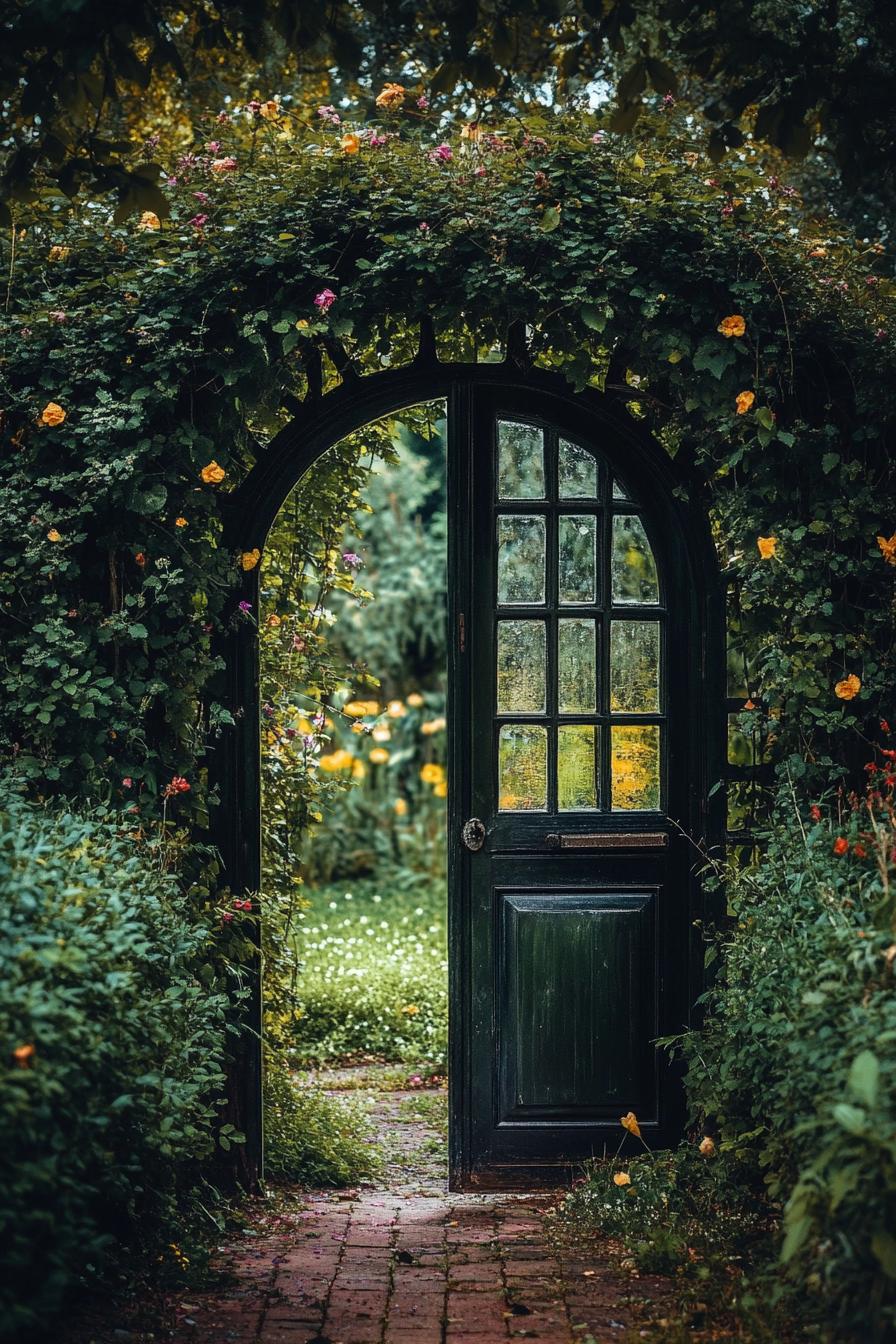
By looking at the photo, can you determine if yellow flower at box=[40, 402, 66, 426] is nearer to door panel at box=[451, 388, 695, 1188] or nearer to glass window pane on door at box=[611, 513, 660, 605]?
door panel at box=[451, 388, 695, 1188]

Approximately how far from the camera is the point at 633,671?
470 centimetres

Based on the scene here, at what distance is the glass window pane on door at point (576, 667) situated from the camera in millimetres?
4680

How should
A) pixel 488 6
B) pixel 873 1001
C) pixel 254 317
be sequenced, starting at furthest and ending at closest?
1. pixel 488 6
2. pixel 254 317
3. pixel 873 1001

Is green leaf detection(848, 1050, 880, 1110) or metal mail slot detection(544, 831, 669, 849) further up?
metal mail slot detection(544, 831, 669, 849)

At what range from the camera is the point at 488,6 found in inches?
256

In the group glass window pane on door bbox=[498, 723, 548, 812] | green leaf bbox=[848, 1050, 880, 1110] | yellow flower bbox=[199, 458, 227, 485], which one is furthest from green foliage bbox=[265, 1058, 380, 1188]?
green leaf bbox=[848, 1050, 880, 1110]

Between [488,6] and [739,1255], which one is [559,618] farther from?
[488,6]

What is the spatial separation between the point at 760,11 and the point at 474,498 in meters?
2.96

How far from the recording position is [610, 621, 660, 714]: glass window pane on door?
4688mm

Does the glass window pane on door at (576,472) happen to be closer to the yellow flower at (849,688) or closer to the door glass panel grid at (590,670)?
the door glass panel grid at (590,670)

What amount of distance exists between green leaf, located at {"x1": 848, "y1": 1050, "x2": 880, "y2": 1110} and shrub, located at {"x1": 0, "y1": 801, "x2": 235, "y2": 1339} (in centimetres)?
167

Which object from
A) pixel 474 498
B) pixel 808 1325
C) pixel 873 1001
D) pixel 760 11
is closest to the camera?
pixel 873 1001

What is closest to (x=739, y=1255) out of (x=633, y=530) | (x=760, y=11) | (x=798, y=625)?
(x=798, y=625)

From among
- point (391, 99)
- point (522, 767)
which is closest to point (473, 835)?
point (522, 767)
